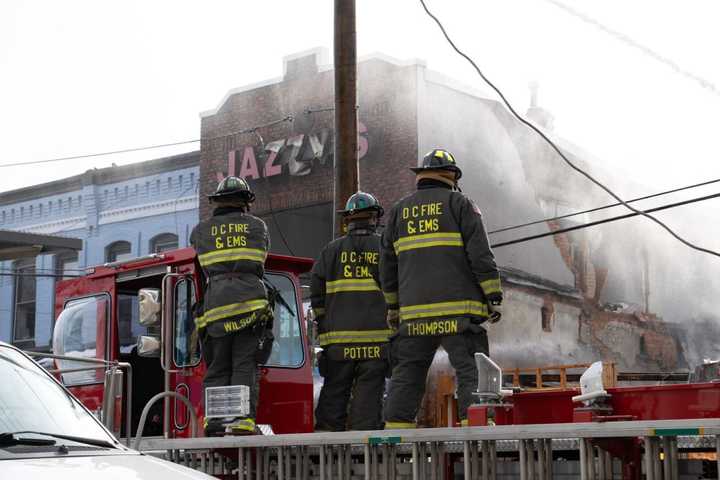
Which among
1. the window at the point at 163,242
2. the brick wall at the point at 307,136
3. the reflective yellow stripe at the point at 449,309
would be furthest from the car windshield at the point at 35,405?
the window at the point at 163,242

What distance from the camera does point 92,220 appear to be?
25766mm

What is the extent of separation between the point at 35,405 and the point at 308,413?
4268mm

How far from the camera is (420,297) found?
6.40m

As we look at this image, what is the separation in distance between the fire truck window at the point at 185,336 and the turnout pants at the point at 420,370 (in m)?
2.12

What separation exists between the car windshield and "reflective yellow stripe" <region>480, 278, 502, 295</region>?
259 cm

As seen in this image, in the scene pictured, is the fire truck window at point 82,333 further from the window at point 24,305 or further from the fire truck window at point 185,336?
the window at point 24,305

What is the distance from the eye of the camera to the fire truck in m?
4.41

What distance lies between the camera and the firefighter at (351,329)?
24.4 ft

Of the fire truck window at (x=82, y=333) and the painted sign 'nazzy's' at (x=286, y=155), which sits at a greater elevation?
the painted sign 'nazzy's' at (x=286, y=155)

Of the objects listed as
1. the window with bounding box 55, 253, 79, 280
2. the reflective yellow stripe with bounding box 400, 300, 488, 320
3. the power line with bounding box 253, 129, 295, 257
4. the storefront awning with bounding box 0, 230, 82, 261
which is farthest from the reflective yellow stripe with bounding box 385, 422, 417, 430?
the window with bounding box 55, 253, 79, 280

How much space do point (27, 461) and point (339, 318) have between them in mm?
3906

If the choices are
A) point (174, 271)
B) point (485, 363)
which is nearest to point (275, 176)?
point (174, 271)

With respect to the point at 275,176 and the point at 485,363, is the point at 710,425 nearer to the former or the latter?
the point at 485,363

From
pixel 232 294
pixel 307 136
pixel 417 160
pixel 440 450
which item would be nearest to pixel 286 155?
pixel 307 136
